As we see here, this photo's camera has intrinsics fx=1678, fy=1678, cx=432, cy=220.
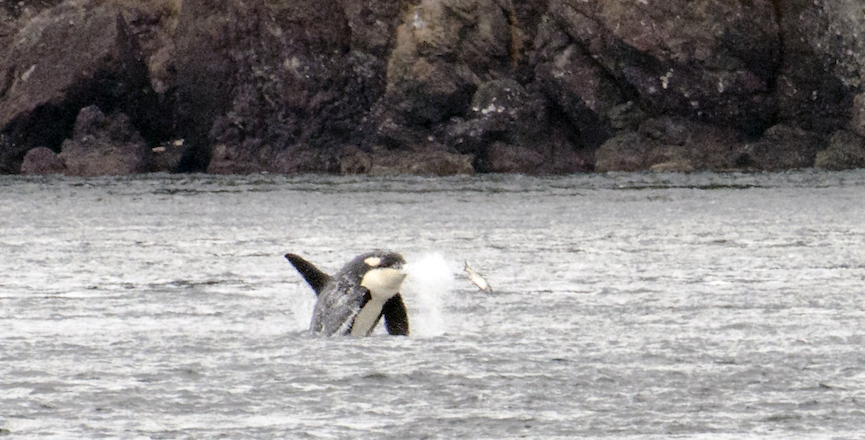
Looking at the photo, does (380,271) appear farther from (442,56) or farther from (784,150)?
(442,56)

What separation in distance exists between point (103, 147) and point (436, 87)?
1560cm

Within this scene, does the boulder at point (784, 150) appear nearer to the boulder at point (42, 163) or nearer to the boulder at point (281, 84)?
the boulder at point (281, 84)

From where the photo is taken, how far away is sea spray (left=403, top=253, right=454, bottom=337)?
18.1m

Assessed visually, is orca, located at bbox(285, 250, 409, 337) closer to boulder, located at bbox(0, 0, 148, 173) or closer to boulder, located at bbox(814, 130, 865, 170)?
boulder, located at bbox(814, 130, 865, 170)

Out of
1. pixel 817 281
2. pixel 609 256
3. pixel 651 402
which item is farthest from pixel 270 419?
pixel 609 256

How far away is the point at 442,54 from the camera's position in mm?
74500

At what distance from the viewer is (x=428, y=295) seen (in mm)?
22422

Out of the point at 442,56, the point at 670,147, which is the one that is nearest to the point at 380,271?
the point at 670,147

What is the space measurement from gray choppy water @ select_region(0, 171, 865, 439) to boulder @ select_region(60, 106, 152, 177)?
37.0 metres

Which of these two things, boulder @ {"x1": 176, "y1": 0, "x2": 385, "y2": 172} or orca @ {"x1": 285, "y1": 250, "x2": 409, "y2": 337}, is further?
boulder @ {"x1": 176, "y1": 0, "x2": 385, "y2": 172}

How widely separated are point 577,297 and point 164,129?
6110 cm

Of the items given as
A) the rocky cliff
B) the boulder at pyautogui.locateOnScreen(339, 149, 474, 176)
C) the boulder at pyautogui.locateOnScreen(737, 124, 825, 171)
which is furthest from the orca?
the boulder at pyautogui.locateOnScreen(737, 124, 825, 171)

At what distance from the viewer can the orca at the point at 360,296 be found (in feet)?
52.2

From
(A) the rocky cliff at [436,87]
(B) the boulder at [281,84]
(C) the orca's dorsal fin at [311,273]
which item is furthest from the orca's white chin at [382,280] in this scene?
(B) the boulder at [281,84]
